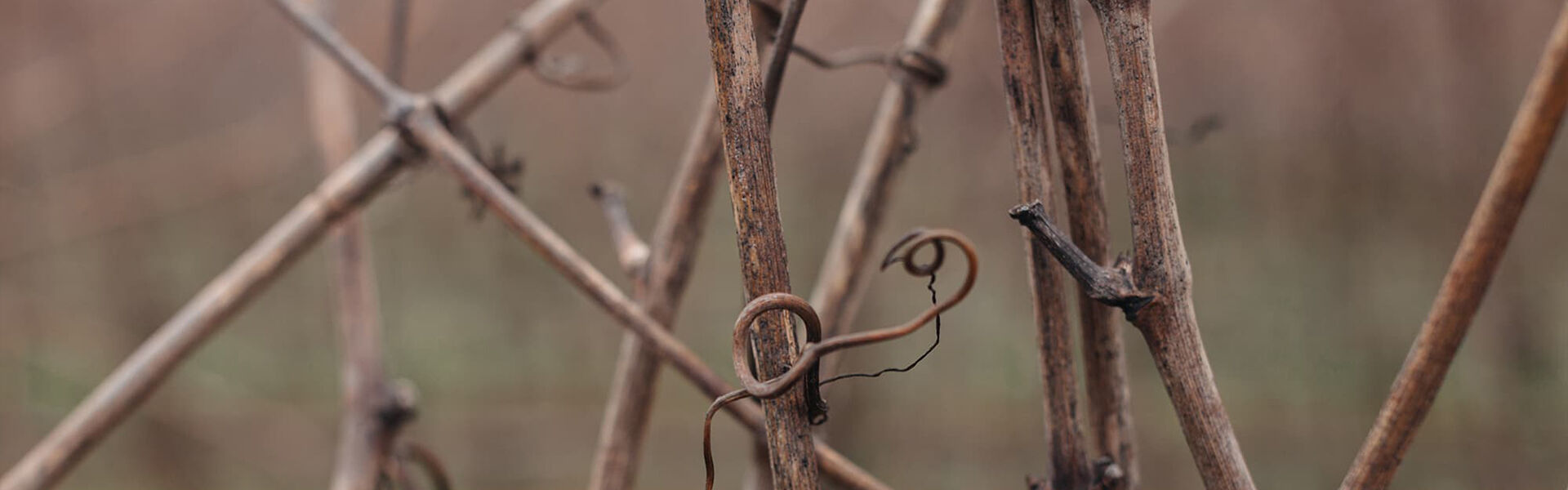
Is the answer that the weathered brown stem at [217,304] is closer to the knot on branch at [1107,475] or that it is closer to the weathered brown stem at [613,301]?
the weathered brown stem at [613,301]

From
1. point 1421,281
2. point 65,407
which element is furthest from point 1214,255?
point 65,407

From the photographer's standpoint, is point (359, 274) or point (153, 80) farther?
point (153, 80)

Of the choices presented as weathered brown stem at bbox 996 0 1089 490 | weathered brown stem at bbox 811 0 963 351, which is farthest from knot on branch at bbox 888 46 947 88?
weathered brown stem at bbox 996 0 1089 490

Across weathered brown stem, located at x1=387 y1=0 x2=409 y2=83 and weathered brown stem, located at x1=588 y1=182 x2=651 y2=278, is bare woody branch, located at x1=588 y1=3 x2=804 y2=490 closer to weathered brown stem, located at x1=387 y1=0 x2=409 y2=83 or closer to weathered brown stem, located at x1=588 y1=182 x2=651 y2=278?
weathered brown stem, located at x1=588 y1=182 x2=651 y2=278

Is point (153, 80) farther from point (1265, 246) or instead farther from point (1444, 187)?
point (1444, 187)

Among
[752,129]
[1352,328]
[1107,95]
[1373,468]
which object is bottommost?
[1373,468]

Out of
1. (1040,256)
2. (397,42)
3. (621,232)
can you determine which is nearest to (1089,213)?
(1040,256)

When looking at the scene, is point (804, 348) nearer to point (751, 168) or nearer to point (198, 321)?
point (751, 168)

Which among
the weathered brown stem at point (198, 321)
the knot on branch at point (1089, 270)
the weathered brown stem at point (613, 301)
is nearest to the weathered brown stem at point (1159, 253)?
the knot on branch at point (1089, 270)
